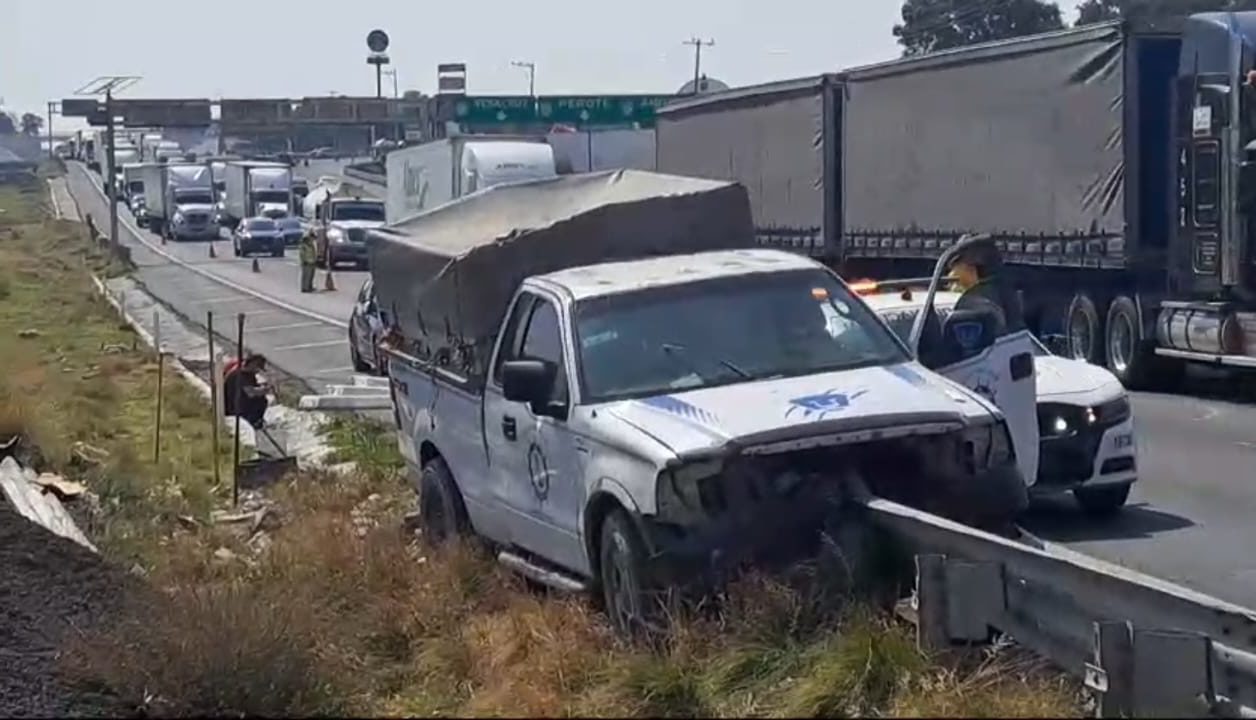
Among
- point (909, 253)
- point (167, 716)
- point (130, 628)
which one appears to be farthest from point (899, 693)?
point (909, 253)

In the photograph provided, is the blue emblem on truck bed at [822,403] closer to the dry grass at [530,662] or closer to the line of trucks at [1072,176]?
the dry grass at [530,662]

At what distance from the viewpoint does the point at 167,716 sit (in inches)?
277

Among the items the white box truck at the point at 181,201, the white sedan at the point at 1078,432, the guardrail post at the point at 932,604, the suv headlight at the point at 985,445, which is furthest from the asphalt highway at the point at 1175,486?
the white box truck at the point at 181,201

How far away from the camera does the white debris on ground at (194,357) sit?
1948cm

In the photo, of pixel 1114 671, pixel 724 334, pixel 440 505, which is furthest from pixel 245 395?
pixel 1114 671

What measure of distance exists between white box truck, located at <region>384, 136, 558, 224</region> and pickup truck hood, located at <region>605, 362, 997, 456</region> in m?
36.2

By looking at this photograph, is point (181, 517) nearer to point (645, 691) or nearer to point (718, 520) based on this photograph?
point (718, 520)

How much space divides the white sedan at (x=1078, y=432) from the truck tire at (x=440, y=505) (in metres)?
2.88

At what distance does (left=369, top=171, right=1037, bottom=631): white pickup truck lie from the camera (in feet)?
28.1

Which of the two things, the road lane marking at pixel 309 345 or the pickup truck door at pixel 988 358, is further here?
the road lane marking at pixel 309 345

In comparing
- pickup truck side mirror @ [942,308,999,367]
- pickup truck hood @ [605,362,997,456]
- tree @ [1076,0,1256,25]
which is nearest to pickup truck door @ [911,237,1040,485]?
pickup truck side mirror @ [942,308,999,367]

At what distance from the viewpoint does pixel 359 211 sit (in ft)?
218

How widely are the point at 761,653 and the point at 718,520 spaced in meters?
0.99

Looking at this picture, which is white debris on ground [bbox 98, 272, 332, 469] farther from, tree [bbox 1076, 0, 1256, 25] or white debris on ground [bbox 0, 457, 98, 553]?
tree [bbox 1076, 0, 1256, 25]
